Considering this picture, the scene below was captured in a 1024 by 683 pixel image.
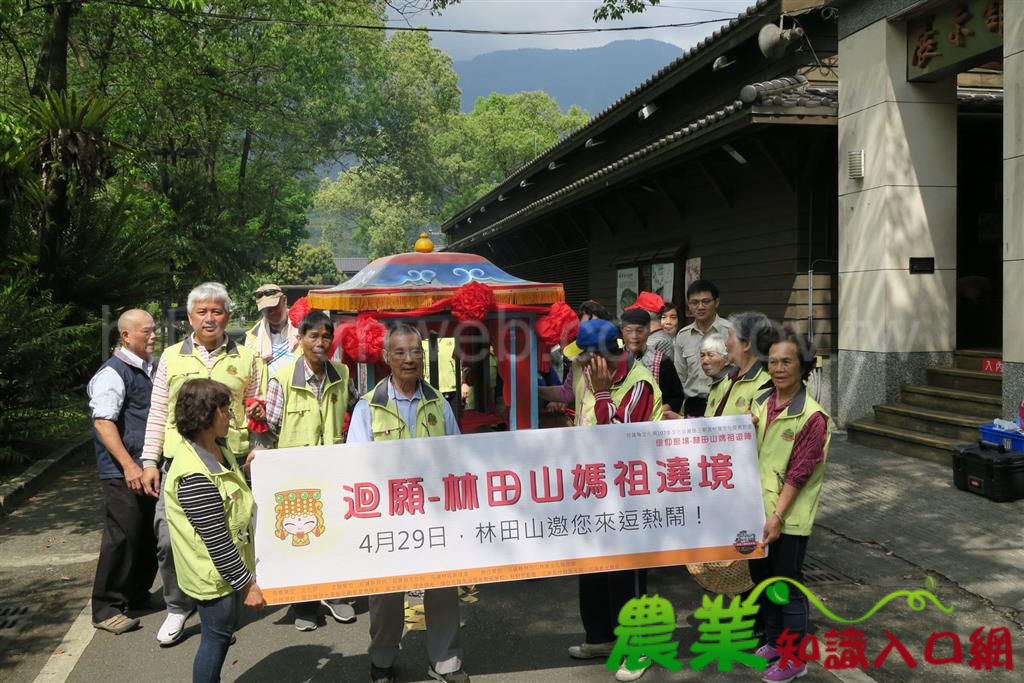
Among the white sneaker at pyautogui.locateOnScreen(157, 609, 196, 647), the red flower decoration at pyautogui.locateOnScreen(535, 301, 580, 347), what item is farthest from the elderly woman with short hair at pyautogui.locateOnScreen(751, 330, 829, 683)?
the white sneaker at pyautogui.locateOnScreen(157, 609, 196, 647)

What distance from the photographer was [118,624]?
15.9 feet

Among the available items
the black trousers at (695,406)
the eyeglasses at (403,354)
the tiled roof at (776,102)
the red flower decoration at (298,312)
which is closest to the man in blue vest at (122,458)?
the red flower decoration at (298,312)

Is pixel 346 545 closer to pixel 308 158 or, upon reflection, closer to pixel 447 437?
pixel 447 437

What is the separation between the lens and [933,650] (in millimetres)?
4336

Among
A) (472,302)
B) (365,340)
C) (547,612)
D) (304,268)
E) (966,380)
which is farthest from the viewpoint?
(304,268)

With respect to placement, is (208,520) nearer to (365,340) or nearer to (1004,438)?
(365,340)

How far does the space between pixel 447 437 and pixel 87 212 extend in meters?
9.94

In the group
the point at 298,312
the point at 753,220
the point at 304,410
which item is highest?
the point at 753,220

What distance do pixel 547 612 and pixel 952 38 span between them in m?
8.02

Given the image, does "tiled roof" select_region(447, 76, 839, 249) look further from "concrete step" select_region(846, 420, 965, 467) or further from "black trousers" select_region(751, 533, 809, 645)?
"black trousers" select_region(751, 533, 809, 645)

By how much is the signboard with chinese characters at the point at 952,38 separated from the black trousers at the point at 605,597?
754 cm

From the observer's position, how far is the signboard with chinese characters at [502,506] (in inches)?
147

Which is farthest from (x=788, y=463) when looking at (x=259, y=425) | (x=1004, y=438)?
(x=1004, y=438)

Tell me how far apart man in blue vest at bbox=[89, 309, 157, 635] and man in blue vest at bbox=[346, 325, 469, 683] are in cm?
171
